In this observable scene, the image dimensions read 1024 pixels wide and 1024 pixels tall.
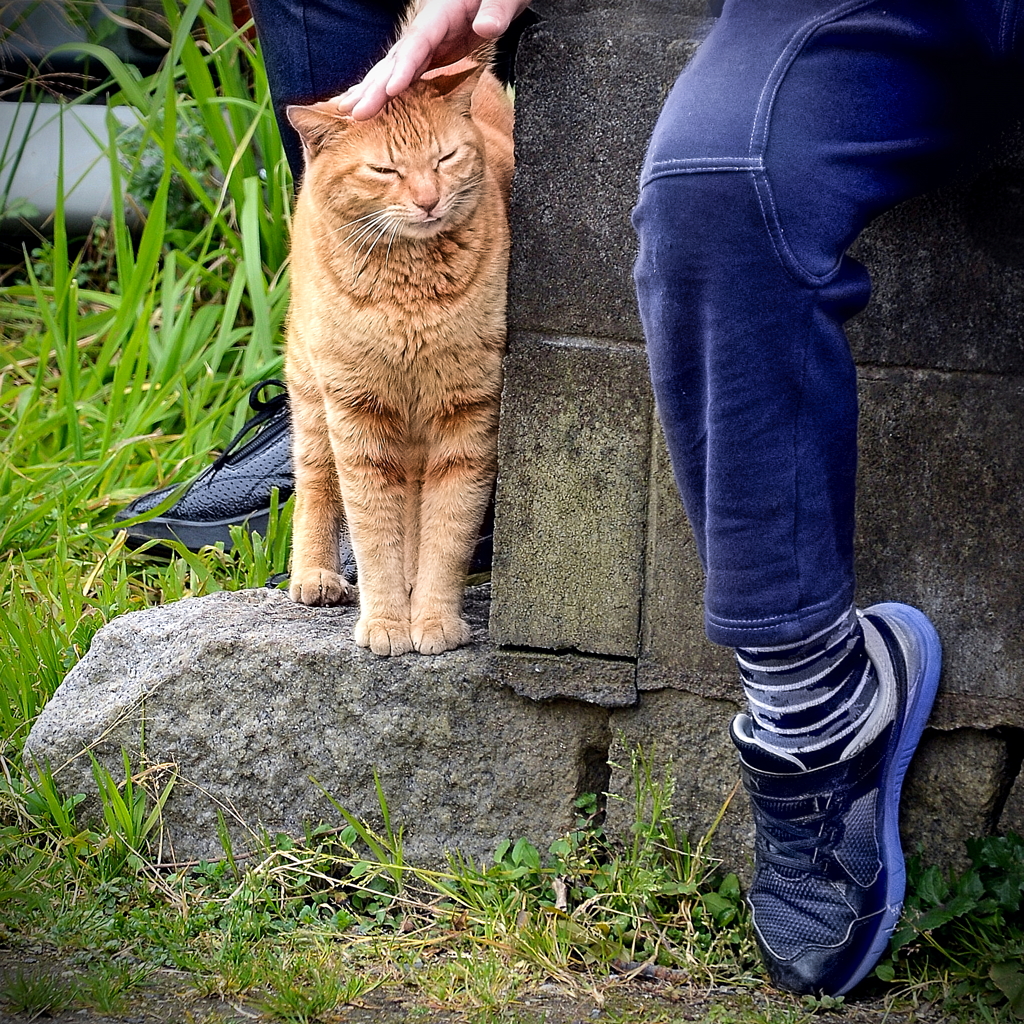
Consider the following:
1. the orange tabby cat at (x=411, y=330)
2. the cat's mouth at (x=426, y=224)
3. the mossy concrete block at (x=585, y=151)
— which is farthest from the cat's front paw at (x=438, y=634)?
the cat's mouth at (x=426, y=224)

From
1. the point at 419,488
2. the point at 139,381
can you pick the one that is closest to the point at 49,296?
the point at 139,381

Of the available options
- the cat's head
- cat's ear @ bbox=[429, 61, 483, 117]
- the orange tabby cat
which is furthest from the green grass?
cat's ear @ bbox=[429, 61, 483, 117]

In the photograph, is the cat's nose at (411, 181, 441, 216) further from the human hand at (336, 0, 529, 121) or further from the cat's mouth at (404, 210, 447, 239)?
the human hand at (336, 0, 529, 121)

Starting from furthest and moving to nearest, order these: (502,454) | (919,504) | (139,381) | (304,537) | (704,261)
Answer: (139,381)
(304,537)
(502,454)
(919,504)
(704,261)

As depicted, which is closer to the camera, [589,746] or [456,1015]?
[456,1015]

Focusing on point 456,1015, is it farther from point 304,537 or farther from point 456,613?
point 304,537

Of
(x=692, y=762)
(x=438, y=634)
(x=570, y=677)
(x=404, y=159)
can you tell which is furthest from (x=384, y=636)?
(x=404, y=159)

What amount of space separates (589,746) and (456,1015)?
46 cm

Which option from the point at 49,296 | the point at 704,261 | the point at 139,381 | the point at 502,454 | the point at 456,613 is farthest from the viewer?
the point at 49,296

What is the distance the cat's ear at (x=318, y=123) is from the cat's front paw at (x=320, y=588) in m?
0.76

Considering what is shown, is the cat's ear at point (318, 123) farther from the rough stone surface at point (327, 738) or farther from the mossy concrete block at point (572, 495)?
the rough stone surface at point (327, 738)

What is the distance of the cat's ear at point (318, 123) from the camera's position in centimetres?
180

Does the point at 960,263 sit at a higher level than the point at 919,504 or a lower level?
higher

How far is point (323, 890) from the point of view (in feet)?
5.78
